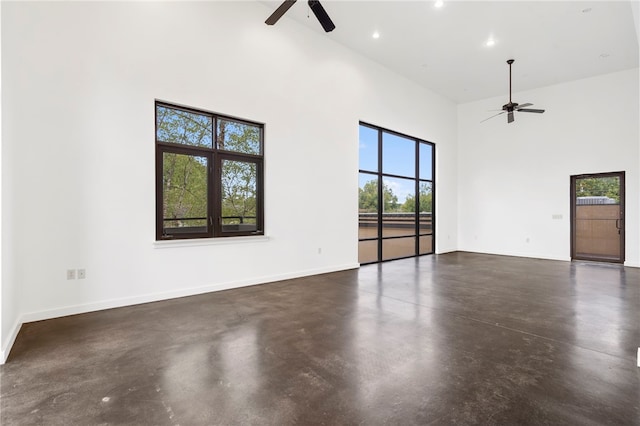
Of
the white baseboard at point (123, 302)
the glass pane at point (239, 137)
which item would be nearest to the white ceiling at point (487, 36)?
the glass pane at point (239, 137)

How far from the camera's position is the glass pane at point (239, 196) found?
5168 mm

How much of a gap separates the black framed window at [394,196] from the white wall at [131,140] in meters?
1.34

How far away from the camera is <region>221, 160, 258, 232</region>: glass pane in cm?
517

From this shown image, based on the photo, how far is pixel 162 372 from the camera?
246 cm

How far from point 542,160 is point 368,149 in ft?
16.3

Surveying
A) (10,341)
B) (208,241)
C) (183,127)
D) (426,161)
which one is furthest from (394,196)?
(10,341)

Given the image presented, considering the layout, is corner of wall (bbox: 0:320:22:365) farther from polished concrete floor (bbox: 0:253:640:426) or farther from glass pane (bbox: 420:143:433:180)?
glass pane (bbox: 420:143:433:180)

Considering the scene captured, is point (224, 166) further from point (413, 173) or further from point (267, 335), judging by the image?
point (413, 173)

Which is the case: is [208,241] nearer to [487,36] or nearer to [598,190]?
[487,36]

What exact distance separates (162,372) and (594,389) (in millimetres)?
3086

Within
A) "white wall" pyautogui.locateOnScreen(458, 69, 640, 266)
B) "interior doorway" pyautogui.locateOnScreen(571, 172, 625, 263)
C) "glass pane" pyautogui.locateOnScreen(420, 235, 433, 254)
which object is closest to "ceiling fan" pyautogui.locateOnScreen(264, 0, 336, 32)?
"glass pane" pyautogui.locateOnScreen(420, 235, 433, 254)

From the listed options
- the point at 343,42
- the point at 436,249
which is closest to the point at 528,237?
the point at 436,249

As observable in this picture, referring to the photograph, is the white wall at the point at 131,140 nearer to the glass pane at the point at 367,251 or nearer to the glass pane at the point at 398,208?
the glass pane at the point at 367,251

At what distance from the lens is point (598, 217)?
799 cm
